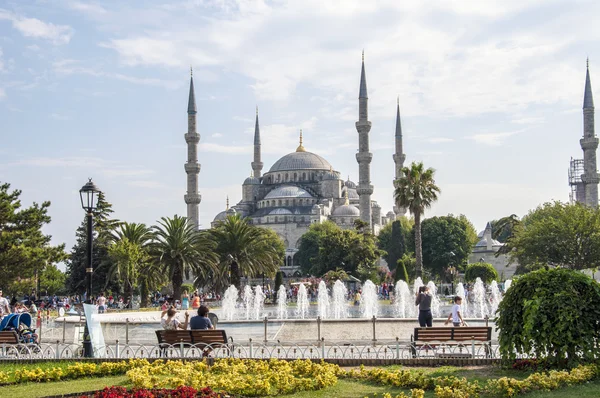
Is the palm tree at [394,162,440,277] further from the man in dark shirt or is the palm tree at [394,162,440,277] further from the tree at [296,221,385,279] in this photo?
the man in dark shirt

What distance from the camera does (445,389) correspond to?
23.6 feet

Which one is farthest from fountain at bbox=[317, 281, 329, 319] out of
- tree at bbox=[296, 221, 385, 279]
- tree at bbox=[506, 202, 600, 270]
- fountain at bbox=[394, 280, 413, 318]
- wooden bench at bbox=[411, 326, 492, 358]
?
wooden bench at bbox=[411, 326, 492, 358]

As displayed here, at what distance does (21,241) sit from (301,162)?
69.2m

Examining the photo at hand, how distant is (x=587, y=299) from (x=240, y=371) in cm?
426

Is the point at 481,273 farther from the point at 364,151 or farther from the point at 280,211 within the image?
the point at 280,211

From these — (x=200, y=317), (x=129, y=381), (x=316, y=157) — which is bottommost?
(x=129, y=381)

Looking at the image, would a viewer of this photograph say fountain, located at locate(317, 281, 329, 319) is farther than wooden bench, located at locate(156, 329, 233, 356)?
Yes

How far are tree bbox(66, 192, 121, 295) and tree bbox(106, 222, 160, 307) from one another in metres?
4.58

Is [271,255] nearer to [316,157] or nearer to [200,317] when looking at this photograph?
[200,317]

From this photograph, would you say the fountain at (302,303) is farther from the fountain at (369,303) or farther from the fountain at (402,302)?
the fountain at (402,302)

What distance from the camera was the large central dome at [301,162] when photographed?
306ft

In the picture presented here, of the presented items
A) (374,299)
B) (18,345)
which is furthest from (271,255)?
(18,345)

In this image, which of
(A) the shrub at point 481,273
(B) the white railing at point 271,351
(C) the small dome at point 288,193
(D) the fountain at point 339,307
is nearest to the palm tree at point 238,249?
(D) the fountain at point 339,307

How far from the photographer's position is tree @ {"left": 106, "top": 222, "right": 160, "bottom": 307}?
29922mm
